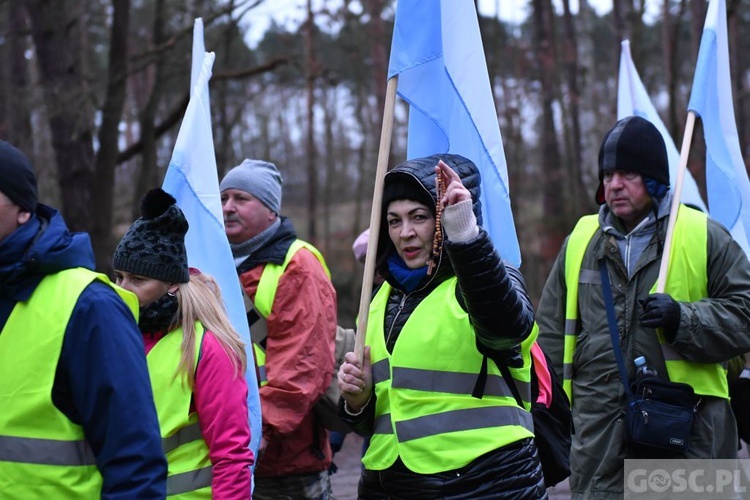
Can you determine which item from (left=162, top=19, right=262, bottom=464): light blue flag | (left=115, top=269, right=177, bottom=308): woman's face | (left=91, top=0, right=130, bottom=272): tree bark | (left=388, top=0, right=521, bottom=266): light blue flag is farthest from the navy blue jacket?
(left=91, top=0, right=130, bottom=272): tree bark

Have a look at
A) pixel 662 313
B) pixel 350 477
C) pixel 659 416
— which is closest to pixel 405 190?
pixel 662 313

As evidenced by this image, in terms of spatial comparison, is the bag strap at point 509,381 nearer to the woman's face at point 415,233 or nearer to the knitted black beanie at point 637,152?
the woman's face at point 415,233

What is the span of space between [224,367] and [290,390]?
1.29m

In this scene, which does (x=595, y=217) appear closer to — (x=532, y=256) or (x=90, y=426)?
(x=90, y=426)

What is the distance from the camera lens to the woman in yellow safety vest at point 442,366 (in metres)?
3.30

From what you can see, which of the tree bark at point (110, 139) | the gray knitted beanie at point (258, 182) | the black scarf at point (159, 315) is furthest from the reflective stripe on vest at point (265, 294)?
the tree bark at point (110, 139)

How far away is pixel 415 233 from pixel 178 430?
1.04 metres

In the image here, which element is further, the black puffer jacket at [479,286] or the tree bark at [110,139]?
the tree bark at [110,139]

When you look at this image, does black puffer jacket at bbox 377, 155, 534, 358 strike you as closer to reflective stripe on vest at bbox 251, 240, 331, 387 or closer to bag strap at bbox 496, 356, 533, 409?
bag strap at bbox 496, 356, 533, 409

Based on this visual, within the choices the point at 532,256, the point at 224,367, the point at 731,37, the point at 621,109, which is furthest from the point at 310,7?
the point at 224,367

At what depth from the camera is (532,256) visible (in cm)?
2341

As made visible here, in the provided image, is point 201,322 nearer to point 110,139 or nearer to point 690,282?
point 690,282

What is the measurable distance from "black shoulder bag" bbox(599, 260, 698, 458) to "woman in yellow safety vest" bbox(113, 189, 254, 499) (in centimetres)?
193

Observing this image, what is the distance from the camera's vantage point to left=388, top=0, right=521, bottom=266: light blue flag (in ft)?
14.3
